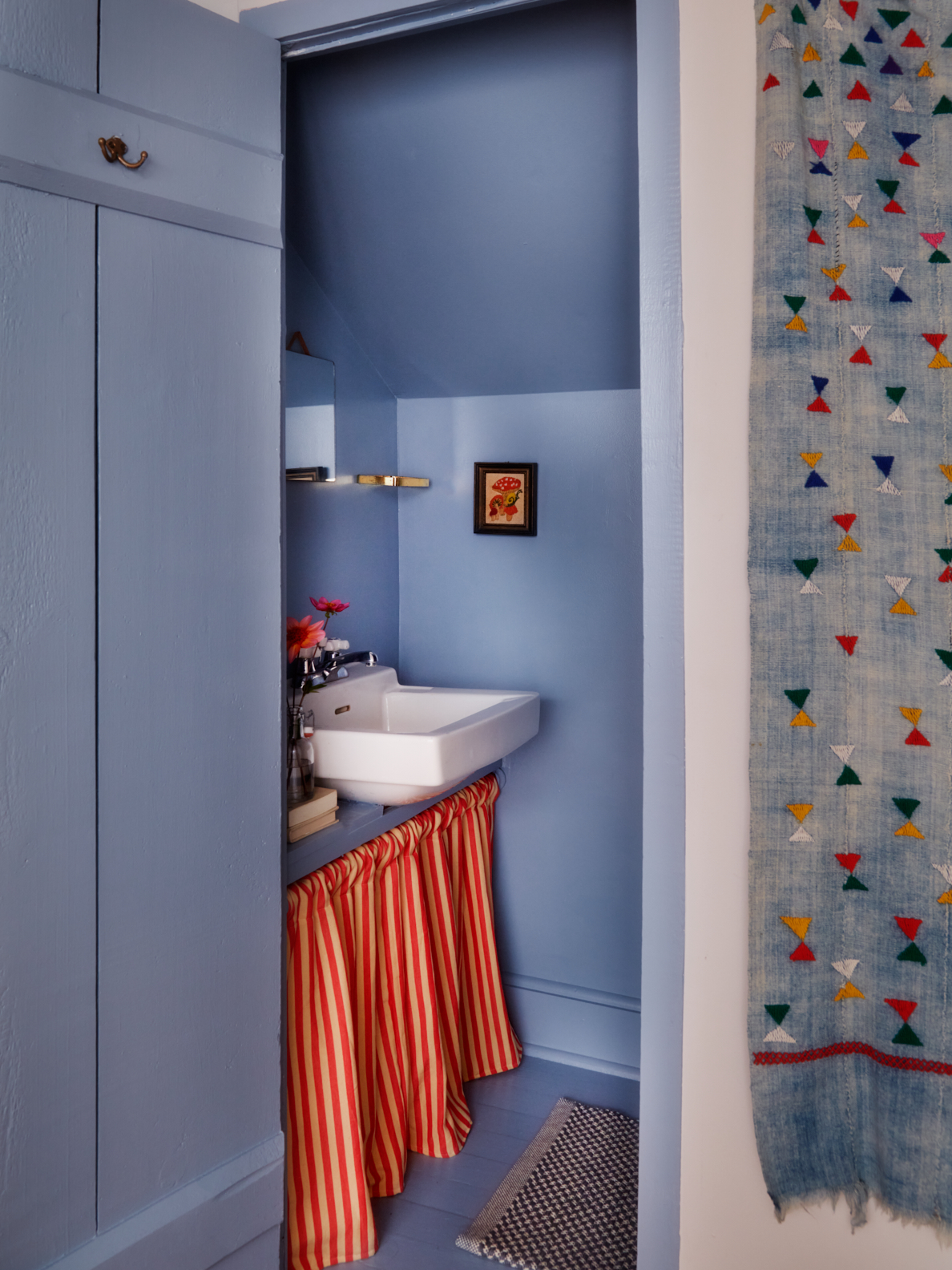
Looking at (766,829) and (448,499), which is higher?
(448,499)

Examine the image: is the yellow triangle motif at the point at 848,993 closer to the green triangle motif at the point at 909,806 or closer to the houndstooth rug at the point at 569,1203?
the green triangle motif at the point at 909,806

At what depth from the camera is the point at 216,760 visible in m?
1.50

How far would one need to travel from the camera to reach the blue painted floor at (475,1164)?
1.86 metres

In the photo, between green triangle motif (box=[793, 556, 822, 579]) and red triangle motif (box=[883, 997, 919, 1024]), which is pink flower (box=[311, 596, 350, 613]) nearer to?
green triangle motif (box=[793, 556, 822, 579])

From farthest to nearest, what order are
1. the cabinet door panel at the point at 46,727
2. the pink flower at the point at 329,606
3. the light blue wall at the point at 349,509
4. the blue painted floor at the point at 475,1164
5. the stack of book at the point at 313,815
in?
the light blue wall at the point at 349,509, the pink flower at the point at 329,606, the blue painted floor at the point at 475,1164, the stack of book at the point at 313,815, the cabinet door panel at the point at 46,727

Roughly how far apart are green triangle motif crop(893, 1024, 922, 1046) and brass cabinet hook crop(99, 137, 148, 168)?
65.3 inches

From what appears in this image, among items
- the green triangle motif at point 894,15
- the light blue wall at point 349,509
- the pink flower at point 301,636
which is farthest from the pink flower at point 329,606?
the green triangle motif at point 894,15

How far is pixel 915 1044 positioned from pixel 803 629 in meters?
0.59

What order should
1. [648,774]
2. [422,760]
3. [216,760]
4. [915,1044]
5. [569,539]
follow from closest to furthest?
[915,1044] → [648,774] → [216,760] → [422,760] → [569,539]

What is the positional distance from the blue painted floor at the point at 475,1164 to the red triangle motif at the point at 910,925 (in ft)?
3.91

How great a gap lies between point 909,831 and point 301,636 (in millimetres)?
1205

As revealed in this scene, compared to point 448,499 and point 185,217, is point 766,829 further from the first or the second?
point 448,499

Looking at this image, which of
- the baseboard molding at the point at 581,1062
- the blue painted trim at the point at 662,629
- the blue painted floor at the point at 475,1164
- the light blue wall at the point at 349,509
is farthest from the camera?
the baseboard molding at the point at 581,1062

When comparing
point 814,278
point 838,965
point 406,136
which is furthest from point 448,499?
point 838,965
